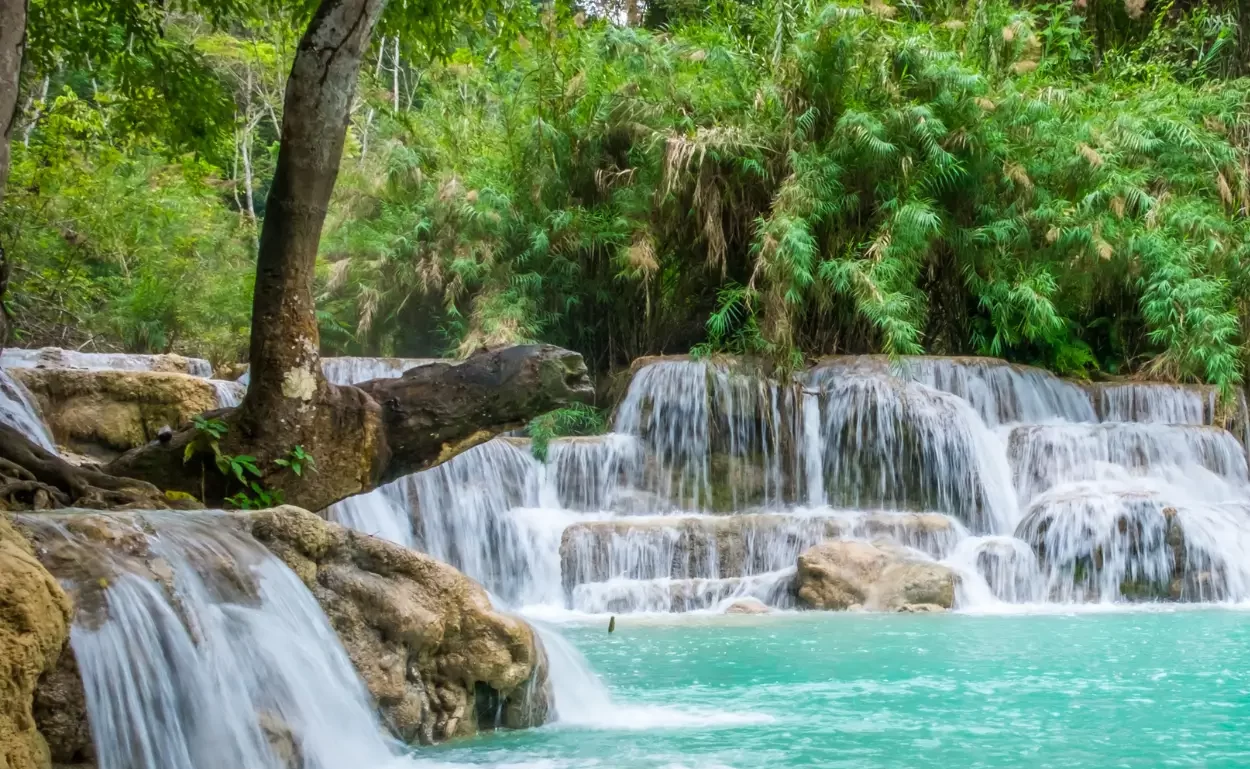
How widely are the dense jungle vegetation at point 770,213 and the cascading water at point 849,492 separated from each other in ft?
2.75

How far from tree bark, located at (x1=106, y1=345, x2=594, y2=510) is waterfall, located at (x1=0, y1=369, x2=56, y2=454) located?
4.87ft

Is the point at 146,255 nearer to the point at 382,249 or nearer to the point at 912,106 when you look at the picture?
the point at 382,249

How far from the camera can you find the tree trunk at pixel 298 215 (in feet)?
15.5

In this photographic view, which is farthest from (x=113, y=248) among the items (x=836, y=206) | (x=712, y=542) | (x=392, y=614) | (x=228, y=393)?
(x=392, y=614)

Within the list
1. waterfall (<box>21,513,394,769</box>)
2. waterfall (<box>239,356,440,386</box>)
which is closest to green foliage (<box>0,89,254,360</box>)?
waterfall (<box>239,356,440,386</box>)

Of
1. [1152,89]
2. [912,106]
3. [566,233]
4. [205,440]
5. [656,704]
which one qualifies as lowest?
[656,704]

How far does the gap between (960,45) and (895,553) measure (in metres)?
7.99

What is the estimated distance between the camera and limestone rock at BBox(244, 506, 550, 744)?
12.7 feet

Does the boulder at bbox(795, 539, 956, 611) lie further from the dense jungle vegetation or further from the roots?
the roots

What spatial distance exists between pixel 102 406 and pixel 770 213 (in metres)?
8.26

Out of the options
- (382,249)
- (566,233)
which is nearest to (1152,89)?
(566,233)

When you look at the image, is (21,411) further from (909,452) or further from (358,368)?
(909,452)

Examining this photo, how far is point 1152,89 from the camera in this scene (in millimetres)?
15203

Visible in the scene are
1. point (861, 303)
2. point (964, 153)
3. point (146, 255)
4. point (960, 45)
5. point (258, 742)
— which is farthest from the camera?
point (146, 255)
